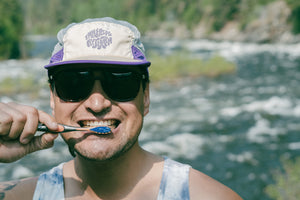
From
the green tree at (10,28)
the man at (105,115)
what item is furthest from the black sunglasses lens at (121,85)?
the green tree at (10,28)

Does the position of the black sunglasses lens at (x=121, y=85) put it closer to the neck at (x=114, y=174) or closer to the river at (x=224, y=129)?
the neck at (x=114, y=174)

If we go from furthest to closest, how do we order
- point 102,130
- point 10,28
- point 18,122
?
point 10,28 < point 102,130 < point 18,122

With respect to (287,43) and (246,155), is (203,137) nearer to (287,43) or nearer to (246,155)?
(246,155)

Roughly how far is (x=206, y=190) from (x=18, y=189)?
1.04m

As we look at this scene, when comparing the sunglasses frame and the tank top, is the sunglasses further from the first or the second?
→ the tank top

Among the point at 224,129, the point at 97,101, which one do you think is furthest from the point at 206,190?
the point at 224,129

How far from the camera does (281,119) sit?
37.2ft

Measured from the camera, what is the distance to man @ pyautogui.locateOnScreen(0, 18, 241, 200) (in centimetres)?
168

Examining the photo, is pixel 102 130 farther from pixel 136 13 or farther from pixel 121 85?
pixel 136 13

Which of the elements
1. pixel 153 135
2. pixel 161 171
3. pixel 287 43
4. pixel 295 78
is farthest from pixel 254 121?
pixel 287 43

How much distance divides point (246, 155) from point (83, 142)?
25.8ft

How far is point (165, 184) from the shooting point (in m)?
1.74

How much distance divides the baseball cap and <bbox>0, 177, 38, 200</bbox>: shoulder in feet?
2.27

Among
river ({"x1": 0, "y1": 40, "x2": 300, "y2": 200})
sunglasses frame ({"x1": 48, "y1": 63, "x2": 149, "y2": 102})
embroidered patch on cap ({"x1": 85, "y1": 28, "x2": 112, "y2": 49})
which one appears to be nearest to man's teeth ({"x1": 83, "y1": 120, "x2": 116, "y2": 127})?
sunglasses frame ({"x1": 48, "y1": 63, "x2": 149, "y2": 102})
